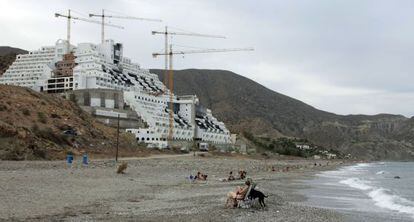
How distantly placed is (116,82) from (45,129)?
144ft

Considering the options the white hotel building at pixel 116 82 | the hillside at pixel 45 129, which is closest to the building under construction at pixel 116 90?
the white hotel building at pixel 116 82

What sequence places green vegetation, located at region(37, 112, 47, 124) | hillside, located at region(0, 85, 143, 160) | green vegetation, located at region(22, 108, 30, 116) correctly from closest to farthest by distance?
hillside, located at region(0, 85, 143, 160), green vegetation, located at region(22, 108, 30, 116), green vegetation, located at region(37, 112, 47, 124)

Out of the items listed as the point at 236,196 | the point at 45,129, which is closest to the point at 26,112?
the point at 45,129

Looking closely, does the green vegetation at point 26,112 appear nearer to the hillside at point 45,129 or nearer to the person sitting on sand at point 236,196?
the hillside at point 45,129

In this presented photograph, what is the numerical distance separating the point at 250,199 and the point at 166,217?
14.5ft

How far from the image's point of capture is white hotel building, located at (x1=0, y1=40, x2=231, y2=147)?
97.1 metres

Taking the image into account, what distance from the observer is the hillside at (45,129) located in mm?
49906

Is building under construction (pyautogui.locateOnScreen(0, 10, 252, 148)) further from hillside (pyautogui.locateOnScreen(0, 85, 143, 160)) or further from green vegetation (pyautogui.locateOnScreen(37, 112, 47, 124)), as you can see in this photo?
green vegetation (pyautogui.locateOnScreen(37, 112, 47, 124))

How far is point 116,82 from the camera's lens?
345ft

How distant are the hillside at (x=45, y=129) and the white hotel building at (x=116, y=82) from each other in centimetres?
1247

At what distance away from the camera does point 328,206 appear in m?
22.4

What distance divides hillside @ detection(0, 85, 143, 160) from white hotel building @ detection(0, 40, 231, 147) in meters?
12.5

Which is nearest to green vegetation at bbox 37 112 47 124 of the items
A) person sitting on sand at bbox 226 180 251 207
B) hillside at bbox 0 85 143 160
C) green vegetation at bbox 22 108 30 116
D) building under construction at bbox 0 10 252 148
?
hillside at bbox 0 85 143 160

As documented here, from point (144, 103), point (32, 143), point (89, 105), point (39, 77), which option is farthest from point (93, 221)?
point (39, 77)
